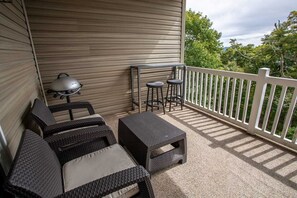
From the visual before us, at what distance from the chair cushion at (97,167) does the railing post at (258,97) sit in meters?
2.14

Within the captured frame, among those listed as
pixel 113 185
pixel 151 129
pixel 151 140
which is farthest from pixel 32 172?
pixel 151 129

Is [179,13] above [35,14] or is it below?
above

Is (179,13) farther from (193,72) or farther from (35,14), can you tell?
(35,14)

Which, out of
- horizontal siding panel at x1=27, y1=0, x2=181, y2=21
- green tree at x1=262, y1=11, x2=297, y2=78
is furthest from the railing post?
green tree at x1=262, y1=11, x2=297, y2=78

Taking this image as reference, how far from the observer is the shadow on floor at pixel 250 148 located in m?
1.78

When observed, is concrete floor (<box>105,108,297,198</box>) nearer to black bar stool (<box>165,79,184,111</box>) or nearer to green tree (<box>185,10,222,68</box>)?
black bar stool (<box>165,79,184,111</box>)

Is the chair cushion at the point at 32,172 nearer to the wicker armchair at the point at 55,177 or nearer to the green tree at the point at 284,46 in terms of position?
the wicker armchair at the point at 55,177

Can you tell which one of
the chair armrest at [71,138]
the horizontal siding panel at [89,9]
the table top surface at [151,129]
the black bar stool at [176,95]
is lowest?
the black bar stool at [176,95]

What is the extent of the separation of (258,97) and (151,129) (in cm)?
172

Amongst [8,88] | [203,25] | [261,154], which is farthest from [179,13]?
[203,25]

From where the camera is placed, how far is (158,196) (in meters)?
1.51

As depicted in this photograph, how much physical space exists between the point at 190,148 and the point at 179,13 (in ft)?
10.2

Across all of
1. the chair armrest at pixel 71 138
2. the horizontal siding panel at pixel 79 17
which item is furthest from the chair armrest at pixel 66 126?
the horizontal siding panel at pixel 79 17

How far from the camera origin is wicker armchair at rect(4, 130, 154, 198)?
69cm
